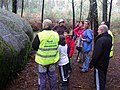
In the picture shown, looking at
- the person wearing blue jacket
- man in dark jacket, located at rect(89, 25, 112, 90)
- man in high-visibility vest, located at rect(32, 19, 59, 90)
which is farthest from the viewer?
the person wearing blue jacket

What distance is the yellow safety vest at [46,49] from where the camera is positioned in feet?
22.6

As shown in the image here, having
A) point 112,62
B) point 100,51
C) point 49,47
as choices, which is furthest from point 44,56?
point 112,62

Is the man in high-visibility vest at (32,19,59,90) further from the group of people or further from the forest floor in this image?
the forest floor

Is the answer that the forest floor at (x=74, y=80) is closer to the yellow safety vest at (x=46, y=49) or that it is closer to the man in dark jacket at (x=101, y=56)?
the man in dark jacket at (x=101, y=56)

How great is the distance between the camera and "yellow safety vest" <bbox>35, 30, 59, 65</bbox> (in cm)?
689

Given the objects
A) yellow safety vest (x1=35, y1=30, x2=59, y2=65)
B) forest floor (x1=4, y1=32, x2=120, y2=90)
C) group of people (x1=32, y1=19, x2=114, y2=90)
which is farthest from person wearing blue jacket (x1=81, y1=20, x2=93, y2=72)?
yellow safety vest (x1=35, y1=30, x2=59, y2=65)

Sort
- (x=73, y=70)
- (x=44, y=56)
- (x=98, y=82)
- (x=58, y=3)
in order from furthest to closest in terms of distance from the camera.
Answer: (x=58, y=3)
(x=73, y=70)
(x=98, y=82)
(x=44, y=56)

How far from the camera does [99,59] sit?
7289 mm

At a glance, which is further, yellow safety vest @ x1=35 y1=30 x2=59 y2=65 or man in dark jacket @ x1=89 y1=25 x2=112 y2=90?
man in dark jacket @ x1=89 y1=25 x2=112 y2=90

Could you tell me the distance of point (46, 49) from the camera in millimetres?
6926

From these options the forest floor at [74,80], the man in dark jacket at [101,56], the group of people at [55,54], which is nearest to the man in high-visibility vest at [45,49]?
the group of people at [55,54]

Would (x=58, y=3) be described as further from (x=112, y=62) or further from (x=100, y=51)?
(x=100, y=51)

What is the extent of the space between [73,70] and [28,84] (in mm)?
2566

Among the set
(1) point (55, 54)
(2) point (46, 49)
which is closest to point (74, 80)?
(1) point (55, 54)
